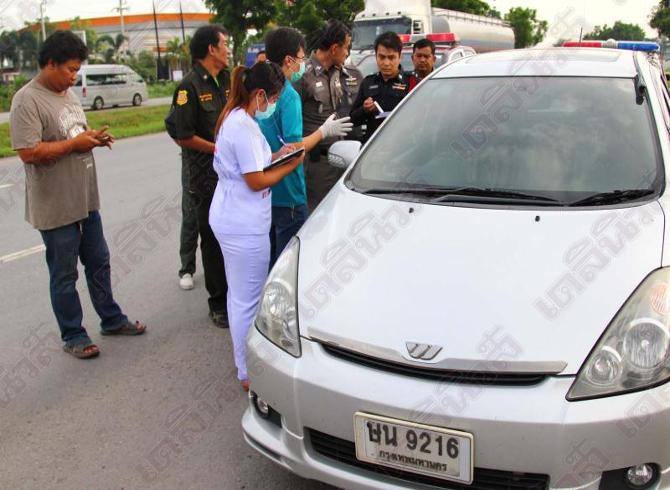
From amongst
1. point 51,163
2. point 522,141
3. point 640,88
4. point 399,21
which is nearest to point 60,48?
point 51,163

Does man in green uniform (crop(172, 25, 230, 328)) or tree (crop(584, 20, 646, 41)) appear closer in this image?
man in green uniform (crop(172, 25, 230, 328))

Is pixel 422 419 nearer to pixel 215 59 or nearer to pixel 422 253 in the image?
pixel 422 253

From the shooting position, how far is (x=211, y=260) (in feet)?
14.3

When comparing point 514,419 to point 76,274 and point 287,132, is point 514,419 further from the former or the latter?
point 76,274

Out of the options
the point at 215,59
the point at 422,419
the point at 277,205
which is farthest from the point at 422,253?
the point at 215,59

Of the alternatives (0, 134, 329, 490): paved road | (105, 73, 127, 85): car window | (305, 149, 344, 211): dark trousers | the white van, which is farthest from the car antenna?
(105, 73, 127, 85): car window

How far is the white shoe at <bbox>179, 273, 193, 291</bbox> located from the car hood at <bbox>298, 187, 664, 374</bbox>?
2.54 metres

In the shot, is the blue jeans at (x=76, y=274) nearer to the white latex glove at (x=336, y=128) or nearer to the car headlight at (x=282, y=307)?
the white latex glove at (x=336, y=128)

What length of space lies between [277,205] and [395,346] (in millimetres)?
1850

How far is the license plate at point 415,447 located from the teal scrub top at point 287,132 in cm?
188

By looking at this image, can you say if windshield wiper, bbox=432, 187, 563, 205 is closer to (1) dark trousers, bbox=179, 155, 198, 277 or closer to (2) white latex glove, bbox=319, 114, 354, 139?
(2) white latex glove, bbox=319, 114, 354, 139

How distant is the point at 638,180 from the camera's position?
2664mm

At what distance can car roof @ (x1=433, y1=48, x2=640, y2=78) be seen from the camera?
3.24m

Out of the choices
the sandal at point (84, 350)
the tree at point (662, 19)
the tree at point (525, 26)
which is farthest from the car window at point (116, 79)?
the tree at point (525, 26)
